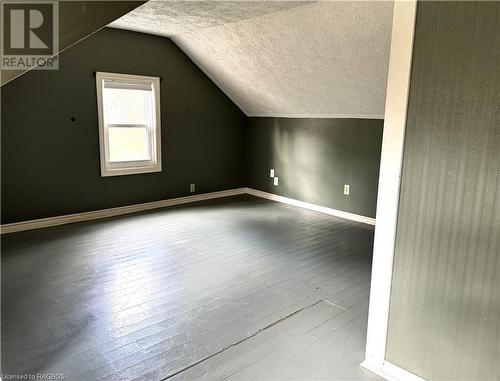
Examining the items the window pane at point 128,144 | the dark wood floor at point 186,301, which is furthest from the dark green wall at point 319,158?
the window pane at point 128,144

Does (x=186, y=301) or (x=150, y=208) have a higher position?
(x=150, y=208)

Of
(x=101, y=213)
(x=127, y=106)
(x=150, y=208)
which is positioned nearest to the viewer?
(x=101, y=213)

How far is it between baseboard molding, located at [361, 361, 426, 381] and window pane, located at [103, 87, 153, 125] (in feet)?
13.0

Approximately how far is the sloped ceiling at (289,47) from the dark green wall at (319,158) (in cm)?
20

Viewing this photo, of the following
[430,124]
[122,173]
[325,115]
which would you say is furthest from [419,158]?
[122,173]

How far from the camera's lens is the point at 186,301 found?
2.57m

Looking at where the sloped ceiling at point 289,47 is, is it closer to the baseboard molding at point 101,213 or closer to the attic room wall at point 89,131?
the attic room wall at point 89,131

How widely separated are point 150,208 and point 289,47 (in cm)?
277

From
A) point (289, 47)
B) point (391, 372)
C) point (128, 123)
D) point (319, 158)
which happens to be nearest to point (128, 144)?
point (128, 123)

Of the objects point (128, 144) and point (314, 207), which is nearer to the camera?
point (128, 144)

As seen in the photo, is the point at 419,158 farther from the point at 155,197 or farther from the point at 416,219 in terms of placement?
the point at 155,197

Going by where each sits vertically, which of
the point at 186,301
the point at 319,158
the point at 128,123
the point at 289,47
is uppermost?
the point at 289,47

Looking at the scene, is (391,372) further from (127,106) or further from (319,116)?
(127,106)

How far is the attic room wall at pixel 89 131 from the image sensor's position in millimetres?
3965
